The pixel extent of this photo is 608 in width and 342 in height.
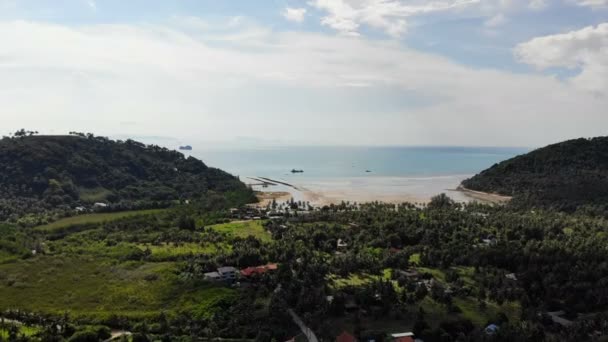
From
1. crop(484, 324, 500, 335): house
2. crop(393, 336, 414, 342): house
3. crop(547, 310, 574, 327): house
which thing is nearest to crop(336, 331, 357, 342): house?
crop(393, 336, 414, 342): house

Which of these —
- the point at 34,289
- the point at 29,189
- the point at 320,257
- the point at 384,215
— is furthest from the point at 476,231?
Result: the point at 29,189

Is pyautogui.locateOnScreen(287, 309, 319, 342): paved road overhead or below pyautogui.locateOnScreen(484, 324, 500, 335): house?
below

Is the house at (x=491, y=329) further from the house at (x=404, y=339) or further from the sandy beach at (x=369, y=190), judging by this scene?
the sandy beach at (x=369, y=190)

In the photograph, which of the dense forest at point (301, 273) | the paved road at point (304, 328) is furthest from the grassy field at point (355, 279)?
the paved road at point (304, 328)

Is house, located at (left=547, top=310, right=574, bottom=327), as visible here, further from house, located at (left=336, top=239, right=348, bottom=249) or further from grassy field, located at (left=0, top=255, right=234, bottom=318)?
house, located at (left=336, top=239, right=348, bottom=249)

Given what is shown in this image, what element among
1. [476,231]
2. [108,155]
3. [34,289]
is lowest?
[34,289]

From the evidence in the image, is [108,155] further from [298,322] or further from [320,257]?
[298,322]
